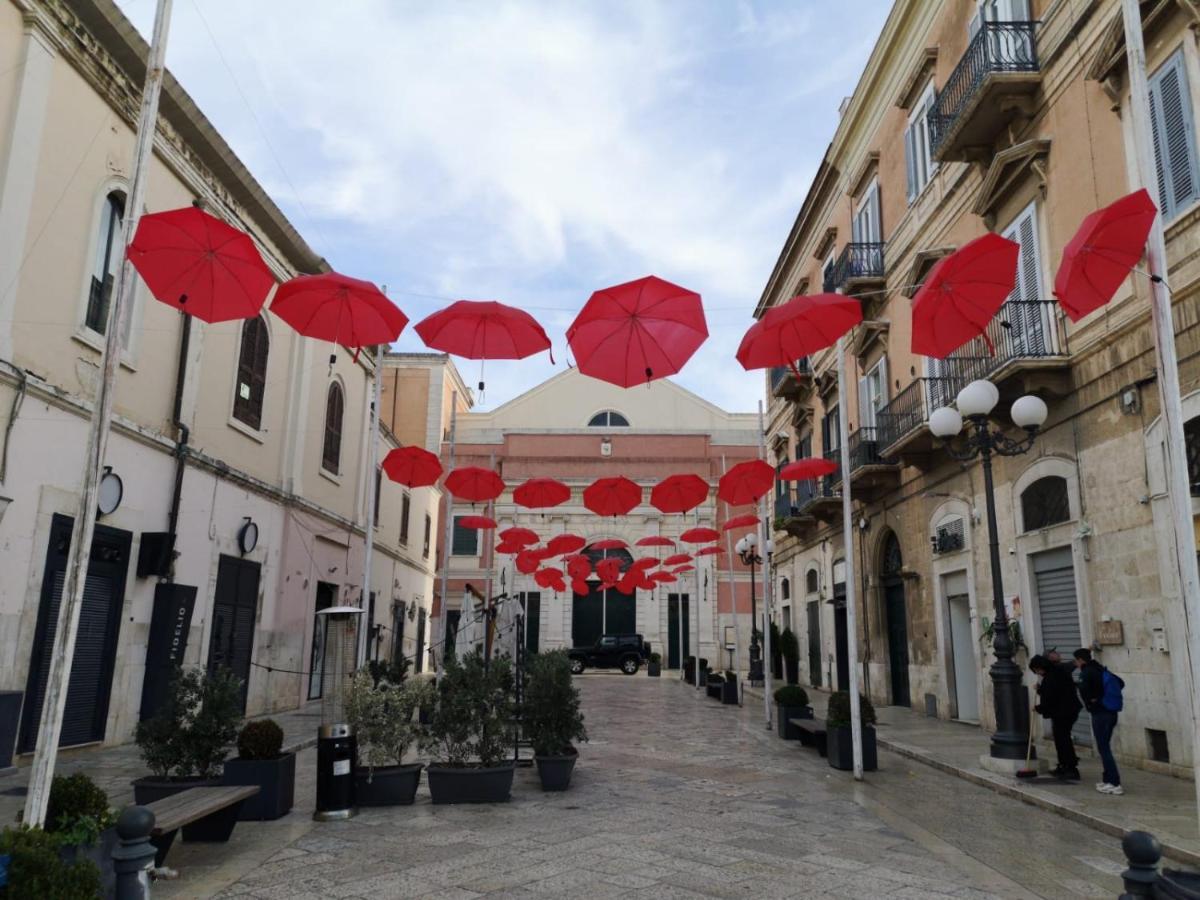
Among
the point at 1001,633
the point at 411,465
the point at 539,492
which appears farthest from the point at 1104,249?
the point at 539,492

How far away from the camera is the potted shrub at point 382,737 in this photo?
8.34 m

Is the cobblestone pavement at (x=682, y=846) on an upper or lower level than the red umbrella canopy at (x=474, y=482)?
lower

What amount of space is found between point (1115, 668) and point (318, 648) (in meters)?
16.2

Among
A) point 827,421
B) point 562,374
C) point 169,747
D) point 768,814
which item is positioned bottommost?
point 768,814

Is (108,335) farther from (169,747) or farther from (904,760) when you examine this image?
(904,760)

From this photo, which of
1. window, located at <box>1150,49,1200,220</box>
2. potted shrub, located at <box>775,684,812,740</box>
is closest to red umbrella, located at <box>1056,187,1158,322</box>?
window, located at <box>1150,49,1200,220</box>

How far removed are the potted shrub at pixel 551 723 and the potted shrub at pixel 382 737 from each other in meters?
1.38

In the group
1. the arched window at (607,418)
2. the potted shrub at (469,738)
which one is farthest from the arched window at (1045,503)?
the arched window at (607,418)

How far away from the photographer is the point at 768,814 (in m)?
8.17

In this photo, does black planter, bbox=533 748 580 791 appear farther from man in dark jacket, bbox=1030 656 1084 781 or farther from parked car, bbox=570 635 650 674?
parked car, bbox=570 635 650 674

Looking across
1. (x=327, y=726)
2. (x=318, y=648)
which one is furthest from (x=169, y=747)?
(x=318, y=648)

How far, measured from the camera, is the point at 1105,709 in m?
9.04

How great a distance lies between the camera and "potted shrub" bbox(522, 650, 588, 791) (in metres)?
9.29

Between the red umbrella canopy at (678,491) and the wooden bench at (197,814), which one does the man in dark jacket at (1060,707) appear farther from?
the red umbrella canopy at (678,491)
